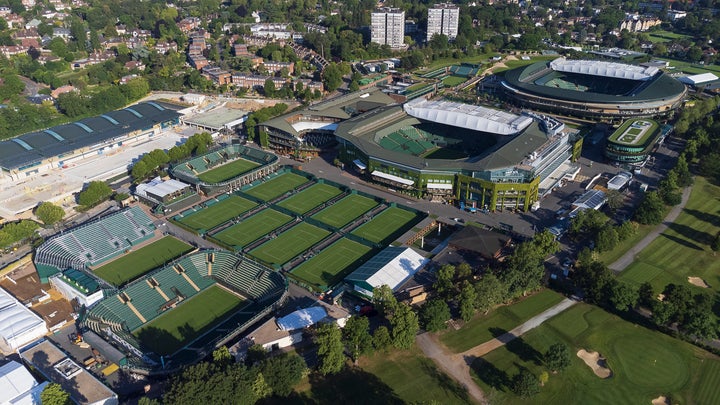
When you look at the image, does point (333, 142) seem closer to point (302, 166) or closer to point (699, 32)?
point (302, 166)

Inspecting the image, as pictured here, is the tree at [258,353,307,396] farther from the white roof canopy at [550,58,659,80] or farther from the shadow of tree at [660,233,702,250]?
the white roof canopy at [550,58,659,80]

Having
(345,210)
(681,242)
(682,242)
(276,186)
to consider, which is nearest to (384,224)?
(345,210)

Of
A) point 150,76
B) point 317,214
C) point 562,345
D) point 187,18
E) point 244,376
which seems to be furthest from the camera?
point 187,18

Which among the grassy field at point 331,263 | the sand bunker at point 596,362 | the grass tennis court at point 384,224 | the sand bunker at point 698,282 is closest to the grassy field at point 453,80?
the grass tennis court at point 384,224

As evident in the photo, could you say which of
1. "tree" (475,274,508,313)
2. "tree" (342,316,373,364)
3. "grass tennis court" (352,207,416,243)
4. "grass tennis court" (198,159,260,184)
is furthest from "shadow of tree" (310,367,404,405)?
"grass tennis court" (198,159,260,184)

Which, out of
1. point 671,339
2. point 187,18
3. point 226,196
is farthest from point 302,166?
point 187,18

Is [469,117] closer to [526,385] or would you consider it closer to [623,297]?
[623,297]
